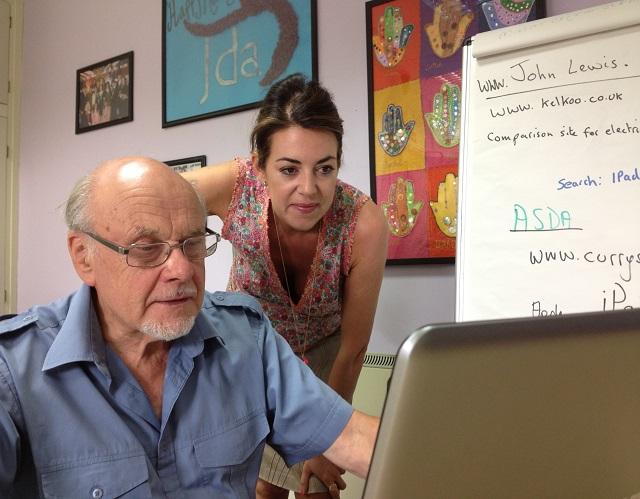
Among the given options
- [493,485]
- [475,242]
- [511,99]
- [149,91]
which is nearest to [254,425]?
[475,242]

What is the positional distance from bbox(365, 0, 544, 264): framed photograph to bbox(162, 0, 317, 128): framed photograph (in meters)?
0.34

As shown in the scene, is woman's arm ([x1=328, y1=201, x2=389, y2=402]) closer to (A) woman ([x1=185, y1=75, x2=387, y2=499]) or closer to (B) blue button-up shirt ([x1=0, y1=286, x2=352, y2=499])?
(A) woman ([x1=185, y1=75, x2=387, y2=499])

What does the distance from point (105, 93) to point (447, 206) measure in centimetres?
208

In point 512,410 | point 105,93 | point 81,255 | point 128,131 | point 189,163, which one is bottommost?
point 512,410

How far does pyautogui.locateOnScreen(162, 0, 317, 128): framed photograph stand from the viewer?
7.61 feet

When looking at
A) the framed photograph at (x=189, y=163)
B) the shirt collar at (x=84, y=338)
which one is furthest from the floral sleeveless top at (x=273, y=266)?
the framed photograph at (x=189, y=163)

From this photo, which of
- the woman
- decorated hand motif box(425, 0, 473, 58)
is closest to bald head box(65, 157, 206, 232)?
the woman

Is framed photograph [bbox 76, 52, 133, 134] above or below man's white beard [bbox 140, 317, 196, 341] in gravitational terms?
above

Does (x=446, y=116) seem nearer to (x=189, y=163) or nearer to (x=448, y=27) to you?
(x=448, y=27)

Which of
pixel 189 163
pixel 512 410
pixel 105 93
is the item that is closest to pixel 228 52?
pixel 189 163

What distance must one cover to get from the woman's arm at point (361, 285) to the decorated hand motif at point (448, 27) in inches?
27.6

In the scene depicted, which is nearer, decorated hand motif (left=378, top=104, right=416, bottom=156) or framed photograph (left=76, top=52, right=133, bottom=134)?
decorated hand motif (left=378, top=104, right=416, bottom=156)

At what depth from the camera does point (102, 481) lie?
0.83 m

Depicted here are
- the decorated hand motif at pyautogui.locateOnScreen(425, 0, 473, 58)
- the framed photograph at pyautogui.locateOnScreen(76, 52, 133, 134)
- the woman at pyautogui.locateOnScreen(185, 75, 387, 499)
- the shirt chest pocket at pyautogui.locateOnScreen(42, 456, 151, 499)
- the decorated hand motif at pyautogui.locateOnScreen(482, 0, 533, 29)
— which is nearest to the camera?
the shirt chest pocket at pyautogui.locateOnScreen(42, 456, 151, 499)
